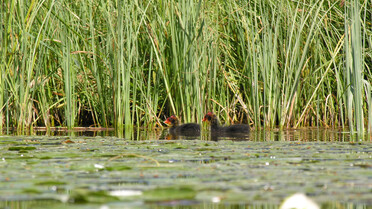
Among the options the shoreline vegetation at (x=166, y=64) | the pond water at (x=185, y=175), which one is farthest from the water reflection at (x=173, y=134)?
the pond water at (x=185, y=175)

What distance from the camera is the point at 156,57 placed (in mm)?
9805

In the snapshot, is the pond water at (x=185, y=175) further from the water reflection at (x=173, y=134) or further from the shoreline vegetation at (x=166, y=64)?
the shoreline vegetation at (x=166, y=64)

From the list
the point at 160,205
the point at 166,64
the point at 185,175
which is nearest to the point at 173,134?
the point at 166,64

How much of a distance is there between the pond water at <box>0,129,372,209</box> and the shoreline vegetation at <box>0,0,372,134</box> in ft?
9.79

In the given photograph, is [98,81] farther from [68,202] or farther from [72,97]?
[68,202]

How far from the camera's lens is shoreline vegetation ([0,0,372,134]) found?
8.87m

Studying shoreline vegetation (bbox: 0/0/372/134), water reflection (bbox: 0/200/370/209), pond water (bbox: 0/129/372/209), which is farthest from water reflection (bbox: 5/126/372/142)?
water reflection (bbox: 0/200/370/209)

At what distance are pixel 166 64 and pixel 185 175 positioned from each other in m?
6.01

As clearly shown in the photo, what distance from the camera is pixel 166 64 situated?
9.92m

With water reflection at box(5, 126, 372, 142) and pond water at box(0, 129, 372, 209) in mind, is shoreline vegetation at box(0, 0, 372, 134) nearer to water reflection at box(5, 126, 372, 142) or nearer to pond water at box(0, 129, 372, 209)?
water reflection at box(5, 126, 372, 142)

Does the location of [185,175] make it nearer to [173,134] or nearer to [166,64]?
[173,134]

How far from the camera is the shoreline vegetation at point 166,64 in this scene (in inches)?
349

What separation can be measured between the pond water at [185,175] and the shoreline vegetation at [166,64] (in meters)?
2.98

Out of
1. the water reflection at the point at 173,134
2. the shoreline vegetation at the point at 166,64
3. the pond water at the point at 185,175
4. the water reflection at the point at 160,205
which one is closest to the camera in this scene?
the water reflection at the point at 160,205
